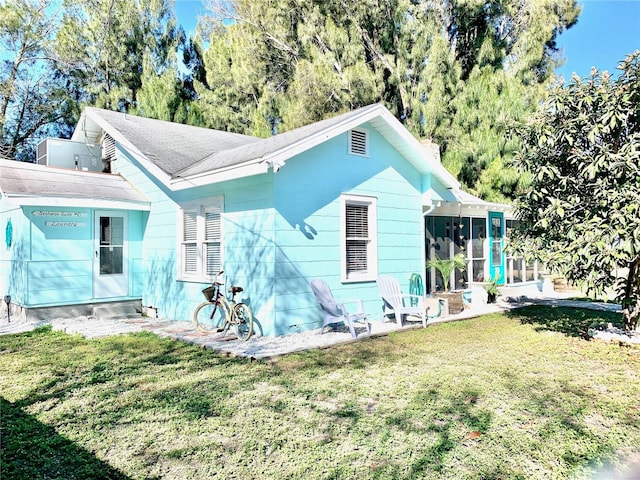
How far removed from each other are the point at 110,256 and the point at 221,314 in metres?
3.60

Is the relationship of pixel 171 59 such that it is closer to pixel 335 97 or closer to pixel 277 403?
pixel 335 97

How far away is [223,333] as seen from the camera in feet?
26.2

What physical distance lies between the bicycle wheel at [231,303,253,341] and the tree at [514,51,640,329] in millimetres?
4628

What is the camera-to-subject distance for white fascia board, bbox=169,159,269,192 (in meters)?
7.08

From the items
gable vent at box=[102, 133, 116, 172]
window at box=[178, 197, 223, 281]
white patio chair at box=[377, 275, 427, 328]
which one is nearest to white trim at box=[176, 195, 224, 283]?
window at box=[178, 197, 223, 281]

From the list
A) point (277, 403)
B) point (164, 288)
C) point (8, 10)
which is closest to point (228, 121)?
point (8, 10)

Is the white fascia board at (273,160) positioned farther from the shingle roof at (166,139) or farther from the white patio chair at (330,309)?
the white patio chair at (330,309)

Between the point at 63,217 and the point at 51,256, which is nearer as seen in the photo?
the point at 51,256

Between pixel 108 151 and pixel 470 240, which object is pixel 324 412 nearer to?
pixel 470 240

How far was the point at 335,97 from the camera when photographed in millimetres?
16000

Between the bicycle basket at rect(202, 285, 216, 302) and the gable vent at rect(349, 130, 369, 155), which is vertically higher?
the gable vent at rect(349, 130, 369, 155)

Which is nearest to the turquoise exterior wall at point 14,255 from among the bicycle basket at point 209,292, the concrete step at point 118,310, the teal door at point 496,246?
the concrete step at point 118,310

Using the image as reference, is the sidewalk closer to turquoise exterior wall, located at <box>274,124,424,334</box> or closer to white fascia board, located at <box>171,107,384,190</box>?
turquoise exterior wall, located at <box>274,124,424,334</box>

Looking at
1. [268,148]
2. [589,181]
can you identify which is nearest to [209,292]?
[268,148]
